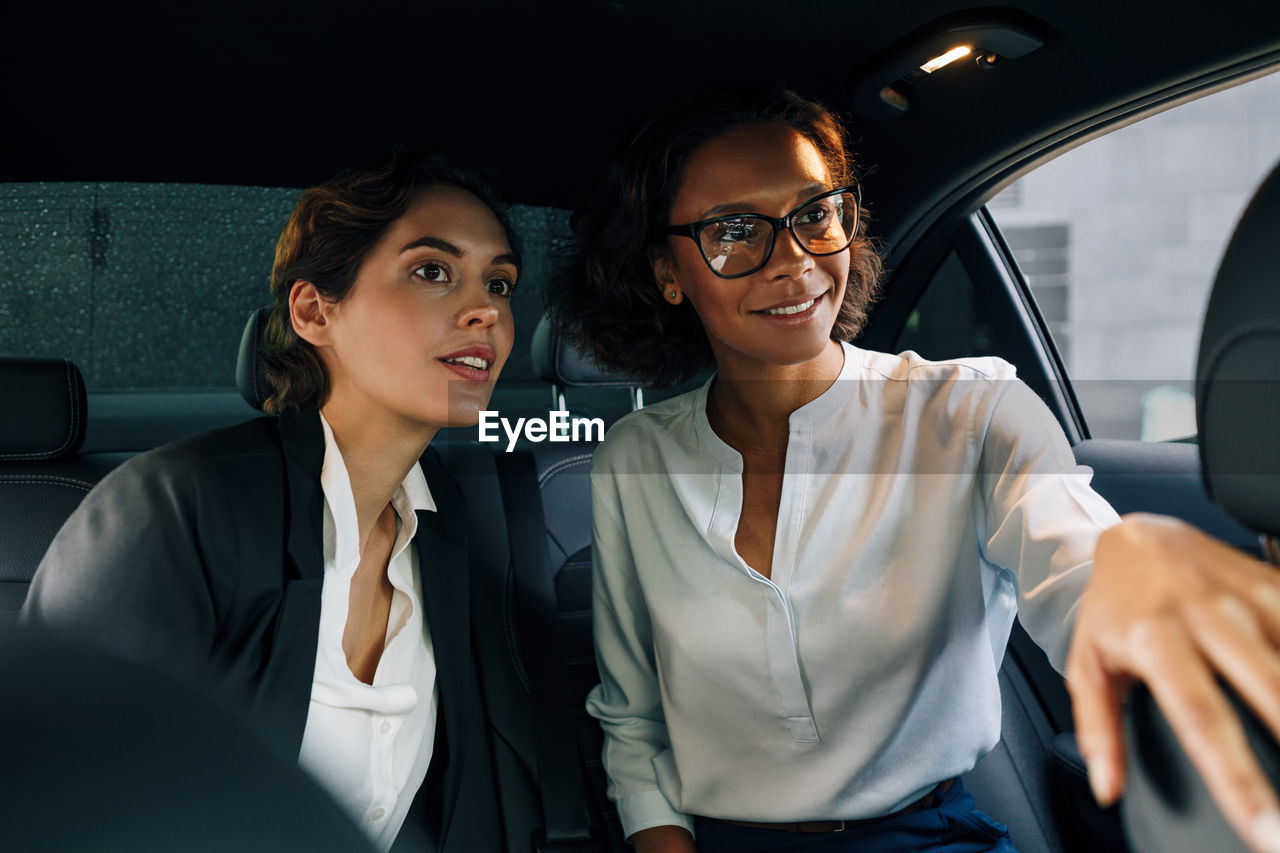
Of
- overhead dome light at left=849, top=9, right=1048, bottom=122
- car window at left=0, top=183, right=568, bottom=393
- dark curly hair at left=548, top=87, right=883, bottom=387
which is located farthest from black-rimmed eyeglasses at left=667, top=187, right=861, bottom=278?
car window at left=0, top=183, right=568, bottom=393

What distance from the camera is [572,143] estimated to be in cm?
207

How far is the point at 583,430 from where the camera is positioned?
227 centimetres

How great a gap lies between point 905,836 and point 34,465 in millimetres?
1805

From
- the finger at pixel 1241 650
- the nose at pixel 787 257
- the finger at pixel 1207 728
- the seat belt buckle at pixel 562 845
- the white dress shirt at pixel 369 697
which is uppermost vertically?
the nose at pixel 787 257

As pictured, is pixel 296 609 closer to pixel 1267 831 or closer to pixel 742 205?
pixel 742 205

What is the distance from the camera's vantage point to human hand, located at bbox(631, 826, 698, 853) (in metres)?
1.44

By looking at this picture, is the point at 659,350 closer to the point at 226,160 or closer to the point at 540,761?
the point at 540,761

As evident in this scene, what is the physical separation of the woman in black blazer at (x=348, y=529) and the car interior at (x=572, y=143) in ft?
0.49

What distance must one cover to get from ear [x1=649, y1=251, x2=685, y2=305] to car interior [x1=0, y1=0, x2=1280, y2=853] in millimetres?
266

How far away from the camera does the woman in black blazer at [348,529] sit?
126 cm

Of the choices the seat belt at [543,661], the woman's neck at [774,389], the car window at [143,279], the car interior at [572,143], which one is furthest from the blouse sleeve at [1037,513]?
the car window at [143,279]

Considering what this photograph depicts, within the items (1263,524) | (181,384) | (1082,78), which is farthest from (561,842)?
(181,384)

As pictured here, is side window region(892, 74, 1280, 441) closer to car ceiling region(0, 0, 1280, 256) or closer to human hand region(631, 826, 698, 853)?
car ceiling region(0, 0, 1280, 256)

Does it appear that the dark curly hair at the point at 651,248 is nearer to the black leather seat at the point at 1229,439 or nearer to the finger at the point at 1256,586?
the black leather seat at the point at 1229,439
